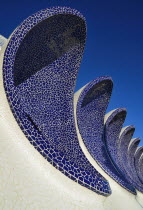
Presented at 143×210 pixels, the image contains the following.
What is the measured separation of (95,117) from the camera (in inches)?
228

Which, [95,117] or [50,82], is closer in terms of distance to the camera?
[50,82]

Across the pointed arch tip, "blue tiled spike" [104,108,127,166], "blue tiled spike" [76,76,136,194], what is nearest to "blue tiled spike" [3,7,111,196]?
"blue tiled spike" [76,76,136,194]

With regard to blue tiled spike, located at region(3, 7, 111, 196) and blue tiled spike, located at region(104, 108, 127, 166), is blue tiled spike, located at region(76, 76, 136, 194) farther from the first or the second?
blue tiled spike, located at region(3, 7, 111, 196)

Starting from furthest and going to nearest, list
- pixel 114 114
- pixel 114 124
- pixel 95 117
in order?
1. pixel 114 124
2. pixel 114 114
3. pixel 95 117

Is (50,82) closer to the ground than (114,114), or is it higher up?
closer to the ground

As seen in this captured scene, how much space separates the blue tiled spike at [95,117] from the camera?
4.96m

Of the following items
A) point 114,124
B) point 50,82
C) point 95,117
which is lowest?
point 50,82

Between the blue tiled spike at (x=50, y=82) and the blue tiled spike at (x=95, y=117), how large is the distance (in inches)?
47.9

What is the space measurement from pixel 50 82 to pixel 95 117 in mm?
2800

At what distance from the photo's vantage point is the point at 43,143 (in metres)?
1.85

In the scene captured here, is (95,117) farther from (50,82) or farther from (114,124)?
(50,82)

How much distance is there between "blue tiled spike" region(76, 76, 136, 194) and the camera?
4.96 m

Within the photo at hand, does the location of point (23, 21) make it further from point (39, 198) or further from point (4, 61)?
point (39, 198)

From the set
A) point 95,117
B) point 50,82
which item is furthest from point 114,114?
point 50,82
